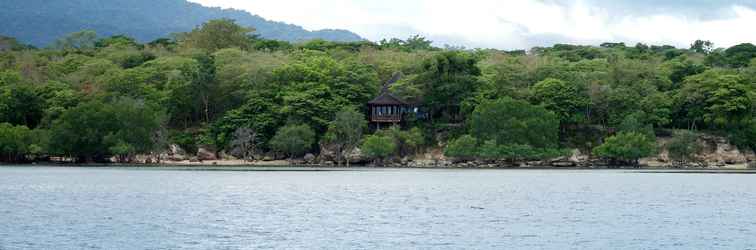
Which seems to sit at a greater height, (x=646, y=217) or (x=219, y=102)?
(x=219, y=102)

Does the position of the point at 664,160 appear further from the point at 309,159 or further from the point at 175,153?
the point at 175,153

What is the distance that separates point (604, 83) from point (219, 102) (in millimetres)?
36807

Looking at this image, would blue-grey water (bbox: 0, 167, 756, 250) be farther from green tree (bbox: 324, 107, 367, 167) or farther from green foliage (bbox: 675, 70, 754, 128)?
green foliage (bbox: 675, 70, 754, 128)

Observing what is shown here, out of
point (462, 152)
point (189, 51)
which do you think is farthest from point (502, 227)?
point (189, 51)

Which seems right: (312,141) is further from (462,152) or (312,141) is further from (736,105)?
(736,105)

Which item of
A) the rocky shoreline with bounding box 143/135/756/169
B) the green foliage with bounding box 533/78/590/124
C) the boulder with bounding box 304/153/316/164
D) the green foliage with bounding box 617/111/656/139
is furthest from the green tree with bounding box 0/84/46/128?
the green foliage with bounding box 617/111/656/139

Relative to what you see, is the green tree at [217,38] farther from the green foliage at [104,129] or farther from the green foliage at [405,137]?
the green foliage at [405,137]

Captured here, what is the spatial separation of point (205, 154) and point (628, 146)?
38.1 m

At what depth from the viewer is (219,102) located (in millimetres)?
91125

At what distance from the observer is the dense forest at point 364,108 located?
7831 centimetres

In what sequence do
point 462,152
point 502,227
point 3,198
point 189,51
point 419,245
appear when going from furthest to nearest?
point 189,51, point 462,152, point 3,198, point 502,227, point 419,245

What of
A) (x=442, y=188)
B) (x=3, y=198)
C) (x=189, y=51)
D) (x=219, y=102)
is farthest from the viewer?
(x=189, y=51)

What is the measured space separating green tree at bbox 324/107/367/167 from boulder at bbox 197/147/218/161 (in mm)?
11418

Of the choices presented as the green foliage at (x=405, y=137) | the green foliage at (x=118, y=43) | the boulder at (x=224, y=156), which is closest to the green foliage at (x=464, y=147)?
the green foliage at (x=405, y=137)
